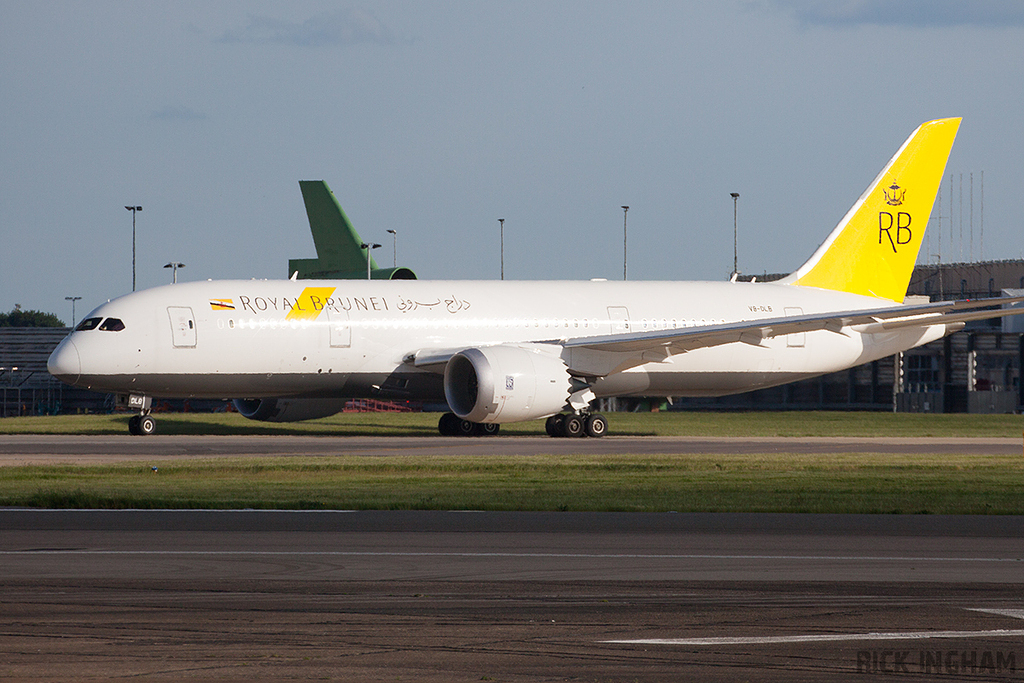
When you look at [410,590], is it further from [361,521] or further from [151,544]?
[361,521]

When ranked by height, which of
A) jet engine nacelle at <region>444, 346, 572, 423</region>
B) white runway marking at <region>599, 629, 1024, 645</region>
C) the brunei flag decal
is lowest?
white runway marking at <region>599, 629, 1024, 645</region>

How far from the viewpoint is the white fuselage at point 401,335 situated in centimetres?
2858

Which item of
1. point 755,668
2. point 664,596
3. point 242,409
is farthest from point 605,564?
point 242,409

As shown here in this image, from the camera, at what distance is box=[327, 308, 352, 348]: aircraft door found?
97.6ft

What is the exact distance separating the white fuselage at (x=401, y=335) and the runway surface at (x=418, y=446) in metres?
1.41

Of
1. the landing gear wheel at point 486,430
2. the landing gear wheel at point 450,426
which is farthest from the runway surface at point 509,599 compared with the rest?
the landing gear wheel at point 486,430

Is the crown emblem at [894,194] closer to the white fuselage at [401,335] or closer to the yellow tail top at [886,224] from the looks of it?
the yellow tail top at [886,224]

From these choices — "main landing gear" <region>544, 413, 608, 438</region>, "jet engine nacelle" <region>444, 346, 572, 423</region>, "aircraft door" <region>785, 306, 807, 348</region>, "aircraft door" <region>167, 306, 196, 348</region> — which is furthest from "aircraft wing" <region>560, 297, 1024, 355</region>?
"aircraft door" <region>167, 306, 196, 348</region>

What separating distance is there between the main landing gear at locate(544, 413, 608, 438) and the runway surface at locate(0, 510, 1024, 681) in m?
17.8

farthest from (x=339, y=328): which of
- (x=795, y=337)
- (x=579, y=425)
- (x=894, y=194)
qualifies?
(x=894, y=194)

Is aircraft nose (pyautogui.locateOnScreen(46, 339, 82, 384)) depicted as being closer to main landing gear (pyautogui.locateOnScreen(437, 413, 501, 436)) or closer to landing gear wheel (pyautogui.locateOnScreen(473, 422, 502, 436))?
main landing gear (pyautogui.locateOnScreen(437, 413, 501, 436))

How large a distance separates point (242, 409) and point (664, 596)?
86.2ft

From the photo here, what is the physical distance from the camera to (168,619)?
25.2 feet

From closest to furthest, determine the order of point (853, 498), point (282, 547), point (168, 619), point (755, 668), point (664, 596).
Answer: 1. point (755, 668)
2. point (168, 619)
3. point (664, 596)
4. point (282, 547)
5. point (853, 498)
